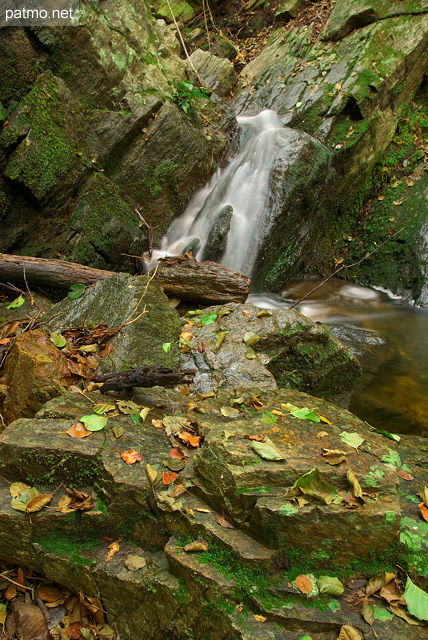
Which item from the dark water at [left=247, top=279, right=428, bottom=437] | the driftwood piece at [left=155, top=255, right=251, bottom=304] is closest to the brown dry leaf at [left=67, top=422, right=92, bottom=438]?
the driftwood piece at [left=155, top=255, right=251, bottom=304]

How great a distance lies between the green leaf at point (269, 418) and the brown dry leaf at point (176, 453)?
0.68 m

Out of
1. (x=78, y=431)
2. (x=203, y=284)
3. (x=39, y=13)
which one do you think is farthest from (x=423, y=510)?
(x=39, y=13)

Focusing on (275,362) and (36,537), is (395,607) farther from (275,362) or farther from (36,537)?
(275,362)

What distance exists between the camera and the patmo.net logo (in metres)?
5.80

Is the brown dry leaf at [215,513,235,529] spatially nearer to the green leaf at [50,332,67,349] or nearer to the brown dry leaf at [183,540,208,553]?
the brown dry leaf at [183,540,208,553]

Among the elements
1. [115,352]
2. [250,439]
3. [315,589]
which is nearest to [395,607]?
[315,589]

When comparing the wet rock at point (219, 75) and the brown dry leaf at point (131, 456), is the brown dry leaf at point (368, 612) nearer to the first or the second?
the brown dry leaf at point (131, 456)

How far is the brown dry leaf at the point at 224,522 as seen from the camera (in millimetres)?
2271

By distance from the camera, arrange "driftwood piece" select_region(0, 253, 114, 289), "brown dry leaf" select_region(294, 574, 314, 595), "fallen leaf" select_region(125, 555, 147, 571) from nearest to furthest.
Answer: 1. "brown dry leaf" select_region(294, 574, 314, 595)
2. "fallen leaf" select_region(125, 555, 147, 571)
3. "driftwood piece" select_region(0, 253, 114, 289)

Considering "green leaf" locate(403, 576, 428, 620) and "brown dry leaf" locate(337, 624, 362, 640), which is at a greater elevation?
"green leaf" locate(403, 576, 428, 620)

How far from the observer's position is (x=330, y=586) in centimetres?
202

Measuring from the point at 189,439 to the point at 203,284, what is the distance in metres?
3.17

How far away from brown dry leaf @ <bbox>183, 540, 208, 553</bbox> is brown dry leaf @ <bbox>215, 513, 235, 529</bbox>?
0.44 feet

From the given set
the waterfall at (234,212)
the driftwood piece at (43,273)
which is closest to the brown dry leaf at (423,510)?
the driftwood piece at (43,273)
